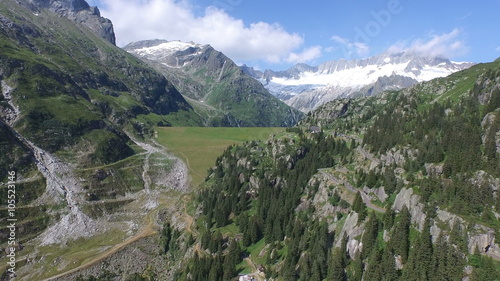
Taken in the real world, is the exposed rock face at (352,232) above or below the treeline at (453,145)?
below

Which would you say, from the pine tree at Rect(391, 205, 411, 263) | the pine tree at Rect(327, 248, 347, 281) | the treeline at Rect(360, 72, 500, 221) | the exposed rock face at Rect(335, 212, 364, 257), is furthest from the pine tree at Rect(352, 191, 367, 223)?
the pine tree at Rect(327, 248, 347, 281)

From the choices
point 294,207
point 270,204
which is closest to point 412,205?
point 294,207

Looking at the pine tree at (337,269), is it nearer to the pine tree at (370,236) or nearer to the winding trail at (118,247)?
the pine tree at (370,236)

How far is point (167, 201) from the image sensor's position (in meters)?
184

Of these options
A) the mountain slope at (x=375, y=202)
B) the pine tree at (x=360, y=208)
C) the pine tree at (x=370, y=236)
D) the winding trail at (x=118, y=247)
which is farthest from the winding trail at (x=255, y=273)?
the winding trail at (x=118, y=247)

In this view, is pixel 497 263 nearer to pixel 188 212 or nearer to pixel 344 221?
pixel 344 221

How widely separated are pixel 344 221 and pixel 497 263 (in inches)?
1532

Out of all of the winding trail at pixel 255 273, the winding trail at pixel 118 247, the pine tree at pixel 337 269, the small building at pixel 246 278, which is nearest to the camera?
the pine tree at pixel 337 269

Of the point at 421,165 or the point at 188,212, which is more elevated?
the point at 421,165

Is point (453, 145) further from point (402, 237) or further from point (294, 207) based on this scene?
point (294, 207)

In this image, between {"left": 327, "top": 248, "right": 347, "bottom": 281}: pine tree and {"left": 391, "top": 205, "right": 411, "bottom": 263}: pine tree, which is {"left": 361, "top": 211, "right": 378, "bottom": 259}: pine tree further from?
{"left": 327, "top": 248, "right": 347, "bottom": 281}: pine tree

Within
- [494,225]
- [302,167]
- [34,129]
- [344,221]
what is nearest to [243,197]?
[302,167]

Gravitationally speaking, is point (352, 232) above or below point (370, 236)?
below

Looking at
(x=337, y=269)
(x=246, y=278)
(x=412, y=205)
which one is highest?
(x=412, y=205)
